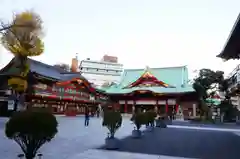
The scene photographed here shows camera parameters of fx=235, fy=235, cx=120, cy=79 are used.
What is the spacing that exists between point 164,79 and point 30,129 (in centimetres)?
4489

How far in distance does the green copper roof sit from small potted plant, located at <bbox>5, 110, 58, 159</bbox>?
38991 mm

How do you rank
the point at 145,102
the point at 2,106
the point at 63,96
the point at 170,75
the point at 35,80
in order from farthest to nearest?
the point at 170,75 < the point at 145,102 < the point at 63,96 < the point at 35,80 < the point at 2,106

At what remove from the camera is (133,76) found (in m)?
52.8

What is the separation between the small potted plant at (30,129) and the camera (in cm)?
509

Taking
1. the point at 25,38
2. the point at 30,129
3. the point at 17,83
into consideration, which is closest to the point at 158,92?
the point at 17,83

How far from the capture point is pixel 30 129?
16.6 feet

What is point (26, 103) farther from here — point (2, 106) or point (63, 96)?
point (63, 96)

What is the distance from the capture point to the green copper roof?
44.2 m

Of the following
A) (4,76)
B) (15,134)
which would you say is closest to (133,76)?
(4,76)

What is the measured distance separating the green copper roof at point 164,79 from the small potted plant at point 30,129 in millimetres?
38991

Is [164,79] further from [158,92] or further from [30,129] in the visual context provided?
[30,129]

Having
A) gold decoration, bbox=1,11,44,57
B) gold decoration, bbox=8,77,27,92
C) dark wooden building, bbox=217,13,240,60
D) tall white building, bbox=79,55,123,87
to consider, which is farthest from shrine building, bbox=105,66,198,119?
tall white building, bbox=79,55,123,87

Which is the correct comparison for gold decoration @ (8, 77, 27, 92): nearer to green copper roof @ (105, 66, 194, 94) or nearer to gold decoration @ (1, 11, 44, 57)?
gold decoration @ (1, 11, 44, 57)

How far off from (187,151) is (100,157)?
409cm
